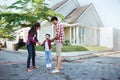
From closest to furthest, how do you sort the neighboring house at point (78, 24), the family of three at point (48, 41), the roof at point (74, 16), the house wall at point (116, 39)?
the family of three at point (48, 41) < the neighboring house at point (78, 24) < the roof at point (74, 16) < the house wall at point (116, 39)

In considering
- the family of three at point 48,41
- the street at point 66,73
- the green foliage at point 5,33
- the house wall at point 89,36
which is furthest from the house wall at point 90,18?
the family of three at point 48,41

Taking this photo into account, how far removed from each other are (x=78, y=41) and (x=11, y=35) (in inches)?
564

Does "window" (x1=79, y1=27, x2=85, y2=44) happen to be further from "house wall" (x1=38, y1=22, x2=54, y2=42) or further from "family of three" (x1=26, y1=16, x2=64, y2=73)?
"family of three" (x1=26, y1=16, x2=64, y2=73)

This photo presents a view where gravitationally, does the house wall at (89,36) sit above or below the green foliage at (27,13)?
below

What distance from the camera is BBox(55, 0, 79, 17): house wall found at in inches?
1010

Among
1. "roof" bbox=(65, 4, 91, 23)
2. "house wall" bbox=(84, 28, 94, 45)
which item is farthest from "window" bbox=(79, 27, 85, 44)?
"roof" bbox=(65, 4, 91, 23)

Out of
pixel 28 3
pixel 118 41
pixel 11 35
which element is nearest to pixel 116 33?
pixel 118 41

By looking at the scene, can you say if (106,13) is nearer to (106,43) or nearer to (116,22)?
(116,22)

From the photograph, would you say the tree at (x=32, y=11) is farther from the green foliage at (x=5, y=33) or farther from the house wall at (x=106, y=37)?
the green foliage at (x=5, y=33)

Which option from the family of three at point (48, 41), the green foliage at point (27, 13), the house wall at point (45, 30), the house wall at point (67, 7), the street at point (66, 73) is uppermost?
the house wall at point (67, 7)

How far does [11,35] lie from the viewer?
33375mm

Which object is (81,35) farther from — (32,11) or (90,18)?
(32,11)

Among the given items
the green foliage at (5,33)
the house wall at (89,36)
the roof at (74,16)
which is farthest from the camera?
the green foliage at (5,33)

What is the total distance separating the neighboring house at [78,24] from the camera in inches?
902
